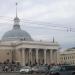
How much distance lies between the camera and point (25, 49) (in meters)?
123

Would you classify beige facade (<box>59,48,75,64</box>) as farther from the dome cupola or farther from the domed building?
the dome cupola

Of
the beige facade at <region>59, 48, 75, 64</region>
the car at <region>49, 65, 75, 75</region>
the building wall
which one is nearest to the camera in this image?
the car at <region>49, 65, 75, 75</region>

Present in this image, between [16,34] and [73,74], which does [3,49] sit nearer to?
[16,34]

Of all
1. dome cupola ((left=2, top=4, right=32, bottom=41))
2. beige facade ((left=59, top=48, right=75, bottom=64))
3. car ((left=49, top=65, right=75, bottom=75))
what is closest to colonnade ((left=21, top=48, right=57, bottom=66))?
dome cupola ((left=2, top=4, right=32, bottom=41))

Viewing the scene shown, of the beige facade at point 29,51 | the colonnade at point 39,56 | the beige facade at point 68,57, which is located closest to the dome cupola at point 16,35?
the beige facade at point 29,51

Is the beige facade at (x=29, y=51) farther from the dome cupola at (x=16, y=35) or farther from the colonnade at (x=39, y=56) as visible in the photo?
the dome cupola at (x=16, y=35)

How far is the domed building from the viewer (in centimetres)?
12250

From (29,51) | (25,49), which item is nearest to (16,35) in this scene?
(25,49)

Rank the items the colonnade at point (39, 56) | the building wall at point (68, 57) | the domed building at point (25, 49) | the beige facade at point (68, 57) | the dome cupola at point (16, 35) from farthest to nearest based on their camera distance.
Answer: the building wall at point (68, 57) < the beige facade at point (68, 57) < the dome cupola at point (16, 35) < the domed building at point (25, 49) < the colonnade at point (39, 56)

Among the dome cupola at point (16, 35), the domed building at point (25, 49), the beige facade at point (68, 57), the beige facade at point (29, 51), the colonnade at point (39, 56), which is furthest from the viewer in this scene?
the beige facade at point (68, 57)

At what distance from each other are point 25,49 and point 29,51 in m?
1.54

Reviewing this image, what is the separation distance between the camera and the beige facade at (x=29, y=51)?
401 feet

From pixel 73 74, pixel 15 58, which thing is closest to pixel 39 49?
pixel 15 58

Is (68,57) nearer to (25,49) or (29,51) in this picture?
(29,51)
